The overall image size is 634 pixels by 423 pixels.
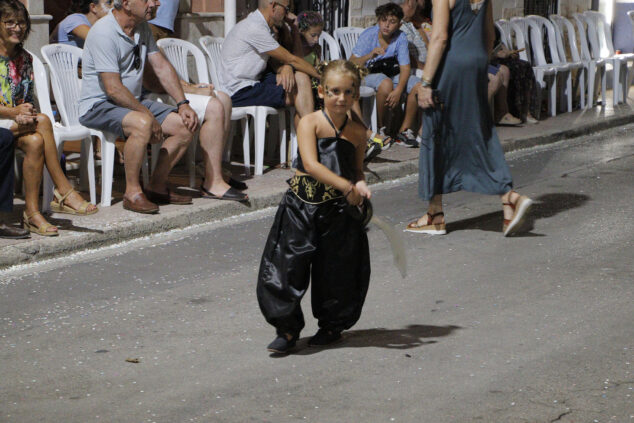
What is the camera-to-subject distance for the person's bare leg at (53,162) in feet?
23.3

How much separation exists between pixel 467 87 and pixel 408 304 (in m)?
2.07

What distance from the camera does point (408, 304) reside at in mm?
5617

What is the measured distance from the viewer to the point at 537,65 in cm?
1395

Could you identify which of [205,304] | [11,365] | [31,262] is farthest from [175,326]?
[31,262]

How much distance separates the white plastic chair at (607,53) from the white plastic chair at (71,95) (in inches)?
352

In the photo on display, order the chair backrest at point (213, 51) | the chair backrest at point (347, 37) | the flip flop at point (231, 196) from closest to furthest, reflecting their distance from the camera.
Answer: the flip flop at point (231, 196)
the chair backrest at point (213, 51)
the chair backrest at point (347, 37)

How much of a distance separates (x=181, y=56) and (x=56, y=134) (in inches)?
83.0

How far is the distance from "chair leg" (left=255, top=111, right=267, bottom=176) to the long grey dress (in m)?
2.22

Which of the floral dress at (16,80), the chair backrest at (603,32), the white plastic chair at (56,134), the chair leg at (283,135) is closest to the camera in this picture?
the floral dress at (16,80)

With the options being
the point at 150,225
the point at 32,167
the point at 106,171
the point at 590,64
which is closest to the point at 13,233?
the point at 32,167

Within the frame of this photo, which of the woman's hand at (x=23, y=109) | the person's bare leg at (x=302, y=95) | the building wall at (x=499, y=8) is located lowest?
the person's bare leg at (x=302, y=95)

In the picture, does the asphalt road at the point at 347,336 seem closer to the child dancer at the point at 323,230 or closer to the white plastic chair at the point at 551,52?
the child dancer at the point at 323,230

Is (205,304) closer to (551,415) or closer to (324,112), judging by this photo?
(324,112)

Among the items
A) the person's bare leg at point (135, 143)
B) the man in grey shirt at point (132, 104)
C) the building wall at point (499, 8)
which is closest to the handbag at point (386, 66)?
the building wall at point (499, 8)
